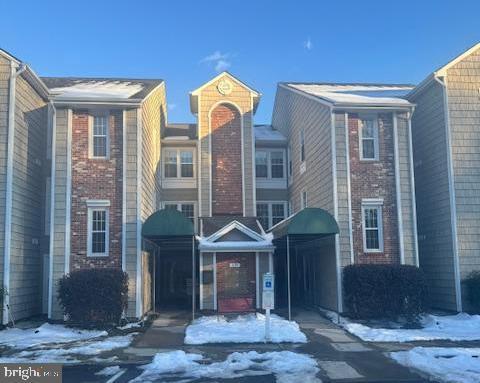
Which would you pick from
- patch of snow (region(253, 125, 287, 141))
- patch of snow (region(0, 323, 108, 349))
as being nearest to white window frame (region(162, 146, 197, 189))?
patch of snow (region(253, 125, 287, 141))

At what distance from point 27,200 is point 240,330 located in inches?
335

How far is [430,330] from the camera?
15.3 m

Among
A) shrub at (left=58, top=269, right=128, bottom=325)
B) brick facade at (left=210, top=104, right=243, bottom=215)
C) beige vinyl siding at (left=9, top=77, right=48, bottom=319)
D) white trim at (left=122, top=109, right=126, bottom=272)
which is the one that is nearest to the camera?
shrub at (left=58, top=269, right=128, bottom=325)

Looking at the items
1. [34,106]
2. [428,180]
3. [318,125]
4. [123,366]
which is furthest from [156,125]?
[123,366]

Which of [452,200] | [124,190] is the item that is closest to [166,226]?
[124,190]

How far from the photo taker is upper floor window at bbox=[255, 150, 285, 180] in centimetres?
2633

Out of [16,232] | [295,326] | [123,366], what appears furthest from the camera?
[16,232]

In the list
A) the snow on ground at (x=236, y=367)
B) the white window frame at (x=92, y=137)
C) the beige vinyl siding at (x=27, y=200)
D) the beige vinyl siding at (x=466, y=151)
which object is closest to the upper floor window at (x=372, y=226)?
the beige vinyl siding at (x=466, y=151)

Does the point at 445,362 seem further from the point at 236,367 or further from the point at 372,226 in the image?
the point at 372,226

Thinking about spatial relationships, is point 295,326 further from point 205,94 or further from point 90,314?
point 205,94

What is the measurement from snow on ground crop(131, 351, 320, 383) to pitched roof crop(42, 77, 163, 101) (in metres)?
9.86

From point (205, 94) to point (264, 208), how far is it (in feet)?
20.9

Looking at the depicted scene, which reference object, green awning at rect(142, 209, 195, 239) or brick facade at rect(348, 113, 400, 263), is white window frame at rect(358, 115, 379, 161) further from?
green awning at rect(142, 209, 195, 239)

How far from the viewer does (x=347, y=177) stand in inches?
720
